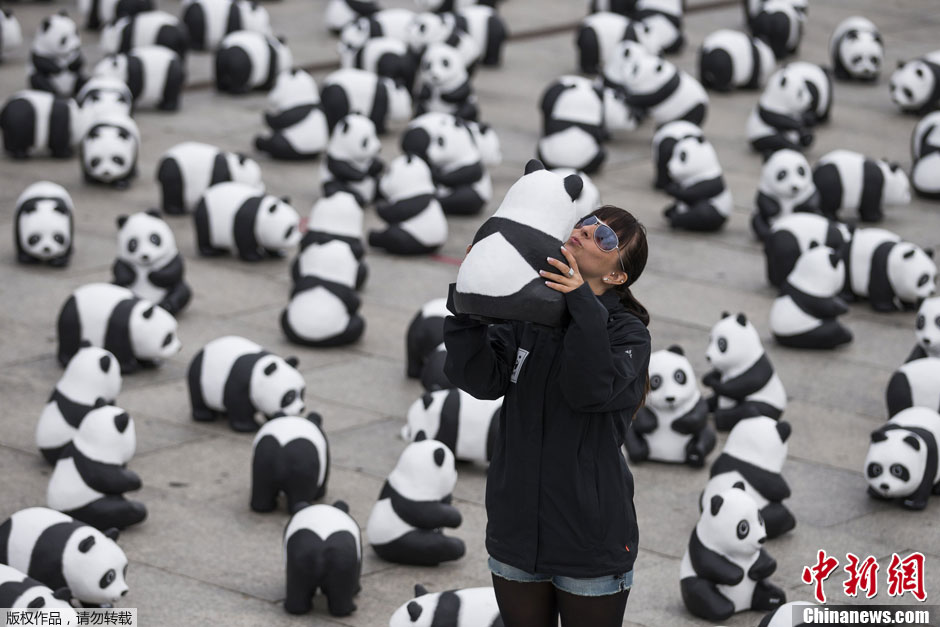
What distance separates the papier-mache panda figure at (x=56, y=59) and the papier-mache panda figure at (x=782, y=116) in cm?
605

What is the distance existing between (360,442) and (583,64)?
814cm

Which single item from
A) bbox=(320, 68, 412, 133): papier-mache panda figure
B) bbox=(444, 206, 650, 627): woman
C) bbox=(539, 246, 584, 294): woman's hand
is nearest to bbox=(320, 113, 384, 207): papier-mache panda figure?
bbox=(320, 68, 412, 133): papier-mache panda figure

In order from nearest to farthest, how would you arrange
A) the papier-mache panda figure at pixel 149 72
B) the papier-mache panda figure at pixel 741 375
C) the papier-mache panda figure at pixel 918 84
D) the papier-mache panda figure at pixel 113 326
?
the papier-mache panda figure at pixel 741 375, the papier-mache panda figure at pixel 113 326, the papier-mache panda figure at pixel 149 72, the papier-mache panda figure at pixel 918 84

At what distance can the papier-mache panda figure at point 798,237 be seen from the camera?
9.45 meters

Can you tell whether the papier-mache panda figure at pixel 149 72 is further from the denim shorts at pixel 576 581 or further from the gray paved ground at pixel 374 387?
the denim shorts at pixel 576 581

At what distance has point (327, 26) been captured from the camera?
16641 millimetres

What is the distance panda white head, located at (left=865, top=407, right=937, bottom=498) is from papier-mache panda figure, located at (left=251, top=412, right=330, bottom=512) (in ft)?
8.44

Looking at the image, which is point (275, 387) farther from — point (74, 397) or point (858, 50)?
point (858, 50)

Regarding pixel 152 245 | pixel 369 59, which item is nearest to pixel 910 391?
pixel 152 245

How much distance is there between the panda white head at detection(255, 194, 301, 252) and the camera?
9.77 meters

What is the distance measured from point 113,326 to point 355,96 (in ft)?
15.8

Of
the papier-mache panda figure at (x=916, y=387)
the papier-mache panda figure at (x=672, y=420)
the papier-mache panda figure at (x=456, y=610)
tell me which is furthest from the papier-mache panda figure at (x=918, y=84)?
the papier-mache panda figure at (x=456, y=610)

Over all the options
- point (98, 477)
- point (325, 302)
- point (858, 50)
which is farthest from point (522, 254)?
point (858, 50)

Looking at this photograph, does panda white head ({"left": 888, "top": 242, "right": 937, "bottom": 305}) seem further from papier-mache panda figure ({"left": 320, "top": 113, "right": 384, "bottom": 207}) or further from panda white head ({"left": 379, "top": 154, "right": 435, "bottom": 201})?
papier-mache panda figure ({"left": 320, "top": 113, "right": 384, "bottom": 207})
